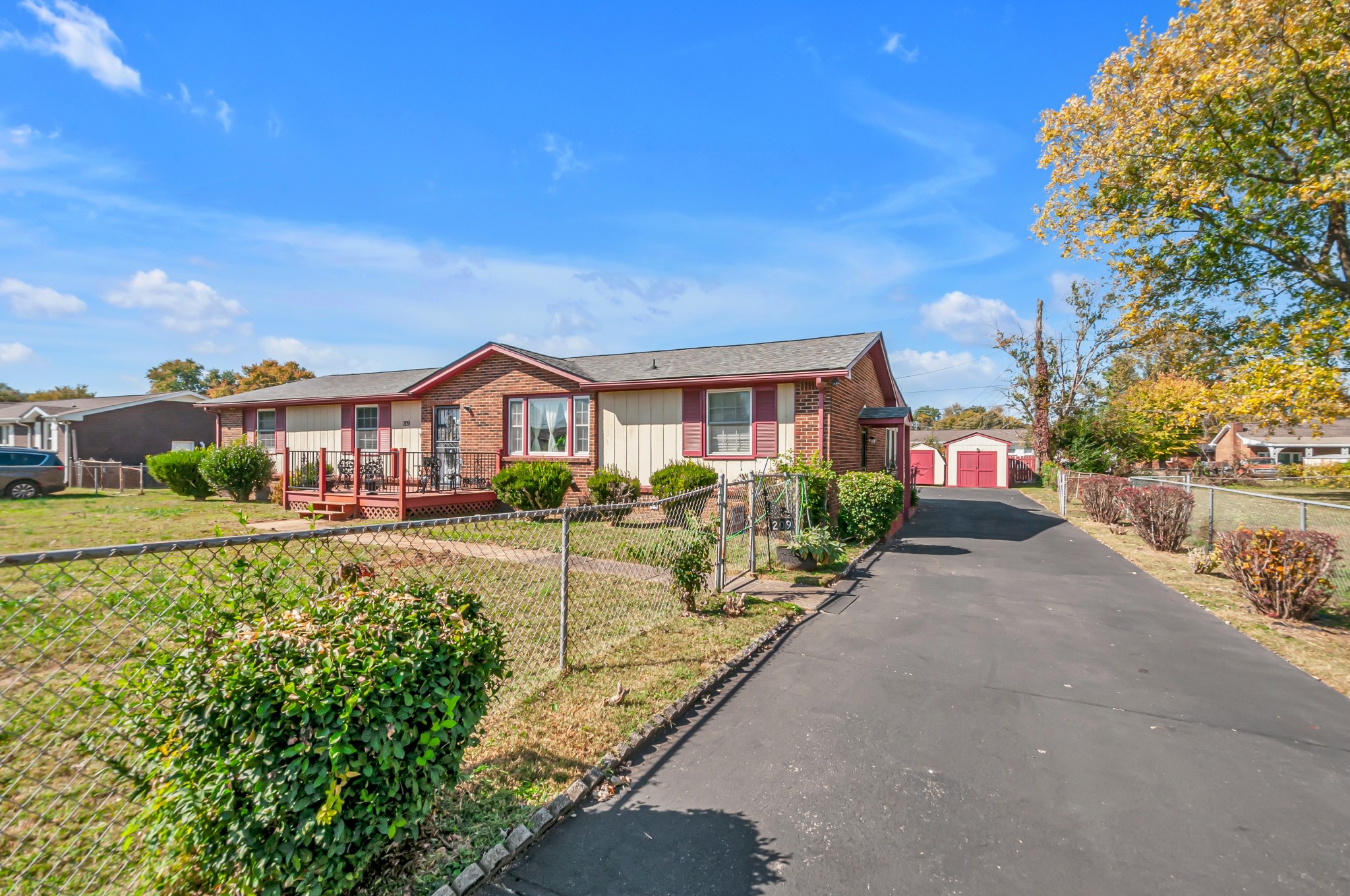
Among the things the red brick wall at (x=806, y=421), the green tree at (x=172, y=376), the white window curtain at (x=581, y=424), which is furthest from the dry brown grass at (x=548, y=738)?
the green tree at (x=172, y=376)

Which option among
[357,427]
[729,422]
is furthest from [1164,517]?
[357,427]

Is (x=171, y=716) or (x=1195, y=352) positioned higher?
(x=1195, y=352)

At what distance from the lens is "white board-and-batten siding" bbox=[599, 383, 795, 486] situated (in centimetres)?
1467

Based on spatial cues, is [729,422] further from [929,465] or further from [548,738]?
[929,465]

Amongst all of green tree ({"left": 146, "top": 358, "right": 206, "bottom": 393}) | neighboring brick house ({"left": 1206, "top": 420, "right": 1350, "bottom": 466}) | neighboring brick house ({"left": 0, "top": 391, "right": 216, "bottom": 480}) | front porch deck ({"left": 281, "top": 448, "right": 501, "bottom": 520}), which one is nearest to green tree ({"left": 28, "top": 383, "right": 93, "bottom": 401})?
green tree ({"left": 146, "top": 358, "right": 206, "bottom": 393})

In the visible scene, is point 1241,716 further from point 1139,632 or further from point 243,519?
point 243,519

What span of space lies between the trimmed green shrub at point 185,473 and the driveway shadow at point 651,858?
64.3 feet

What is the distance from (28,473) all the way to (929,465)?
142 ft

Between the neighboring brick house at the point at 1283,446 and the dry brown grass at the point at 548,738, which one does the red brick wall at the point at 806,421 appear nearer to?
the dry brown grass at the point at 548,738

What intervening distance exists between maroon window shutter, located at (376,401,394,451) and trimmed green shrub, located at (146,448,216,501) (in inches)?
190

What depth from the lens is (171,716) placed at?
7.06 ft

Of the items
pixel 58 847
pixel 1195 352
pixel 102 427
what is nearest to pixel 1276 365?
pixel 1195 352

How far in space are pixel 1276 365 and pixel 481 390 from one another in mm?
16987

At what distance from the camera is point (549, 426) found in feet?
53.1
